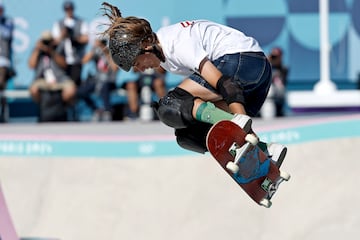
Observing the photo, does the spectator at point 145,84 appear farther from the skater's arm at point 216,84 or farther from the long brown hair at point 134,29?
the skater's arm at point 216,84

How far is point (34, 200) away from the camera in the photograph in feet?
30.7

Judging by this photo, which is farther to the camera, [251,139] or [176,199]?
[176,199]

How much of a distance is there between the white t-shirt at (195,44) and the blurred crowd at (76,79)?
7102 millimetres

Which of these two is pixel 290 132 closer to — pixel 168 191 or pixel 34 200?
pixel 168 191

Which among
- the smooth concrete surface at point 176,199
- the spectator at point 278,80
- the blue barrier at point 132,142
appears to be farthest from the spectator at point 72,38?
the smooth concrete surface at point 176,199

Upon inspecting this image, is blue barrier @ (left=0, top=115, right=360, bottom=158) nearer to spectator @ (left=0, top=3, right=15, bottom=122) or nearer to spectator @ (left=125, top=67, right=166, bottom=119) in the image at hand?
spectator @ (left=125, top=67, right=166, bottom=119)

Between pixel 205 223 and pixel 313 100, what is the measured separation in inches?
205

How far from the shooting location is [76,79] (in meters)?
13.2

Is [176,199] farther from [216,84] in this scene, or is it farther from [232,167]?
[216,84]

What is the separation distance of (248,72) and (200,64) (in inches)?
17.2

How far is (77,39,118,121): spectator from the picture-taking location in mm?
13141

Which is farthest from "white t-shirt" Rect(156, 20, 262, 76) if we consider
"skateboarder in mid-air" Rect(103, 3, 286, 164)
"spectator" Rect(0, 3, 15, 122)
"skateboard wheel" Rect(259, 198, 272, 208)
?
"spectator" Rect(0, 3, 15, 122)

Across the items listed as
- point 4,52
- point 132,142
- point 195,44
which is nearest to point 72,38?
point 4,52

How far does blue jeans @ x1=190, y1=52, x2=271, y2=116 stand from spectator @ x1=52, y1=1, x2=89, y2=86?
7.36 meters
